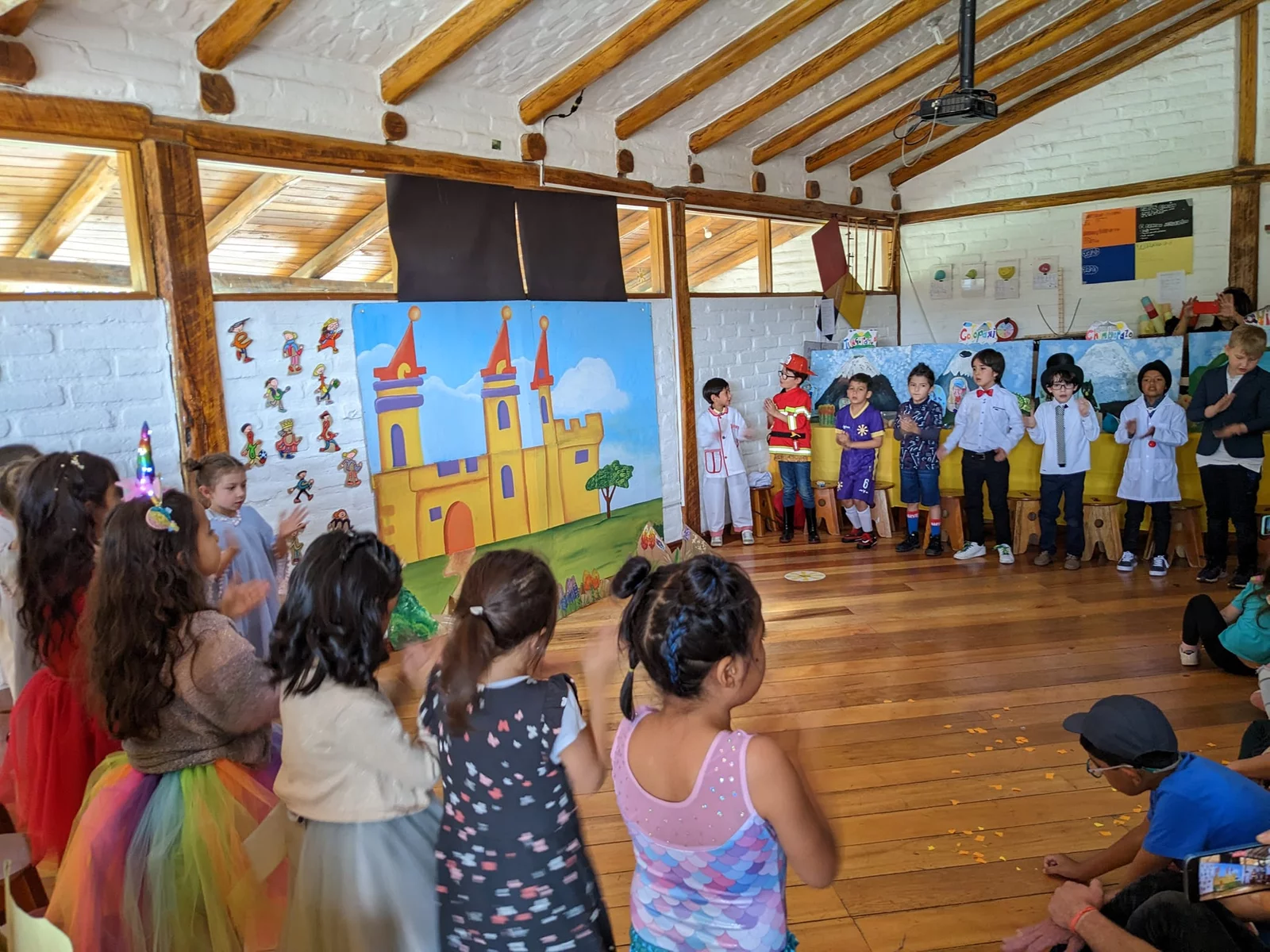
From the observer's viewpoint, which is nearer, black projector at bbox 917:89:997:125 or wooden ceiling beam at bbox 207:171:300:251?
wooden ceiling beam at bbox 207:171:300:251

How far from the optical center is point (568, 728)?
1.42 meters

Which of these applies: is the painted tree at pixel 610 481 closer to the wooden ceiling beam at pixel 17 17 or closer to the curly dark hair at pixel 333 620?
the wooden ceiling beam at pixel 17 17

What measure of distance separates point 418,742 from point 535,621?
14.0 inches

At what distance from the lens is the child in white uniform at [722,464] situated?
6152 mm

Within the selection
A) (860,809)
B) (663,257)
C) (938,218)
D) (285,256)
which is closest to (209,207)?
(285,256)

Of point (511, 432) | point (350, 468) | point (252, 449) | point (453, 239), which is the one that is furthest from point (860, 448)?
point (252, 449)

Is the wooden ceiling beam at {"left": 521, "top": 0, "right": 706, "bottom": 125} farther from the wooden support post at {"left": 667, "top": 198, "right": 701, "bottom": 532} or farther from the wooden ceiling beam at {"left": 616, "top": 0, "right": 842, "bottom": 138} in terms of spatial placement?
the wooden support post at {"left": 667, "top": 198, "right": 701, "bottom": 532}

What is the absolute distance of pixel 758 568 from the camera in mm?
5797

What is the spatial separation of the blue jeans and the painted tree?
1384 millimetres

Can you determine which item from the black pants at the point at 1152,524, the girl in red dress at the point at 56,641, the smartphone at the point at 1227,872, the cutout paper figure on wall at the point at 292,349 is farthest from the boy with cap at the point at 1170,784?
the black pants at the point at 1152,524

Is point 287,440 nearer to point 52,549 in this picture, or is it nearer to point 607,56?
point 52,549

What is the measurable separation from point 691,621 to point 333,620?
640 mm

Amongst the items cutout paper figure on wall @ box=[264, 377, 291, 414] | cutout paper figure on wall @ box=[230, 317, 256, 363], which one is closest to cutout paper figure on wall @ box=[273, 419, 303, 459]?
cutout paper figure on wall @ box=[264, 377, 291, 414]

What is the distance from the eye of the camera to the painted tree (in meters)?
5.36
